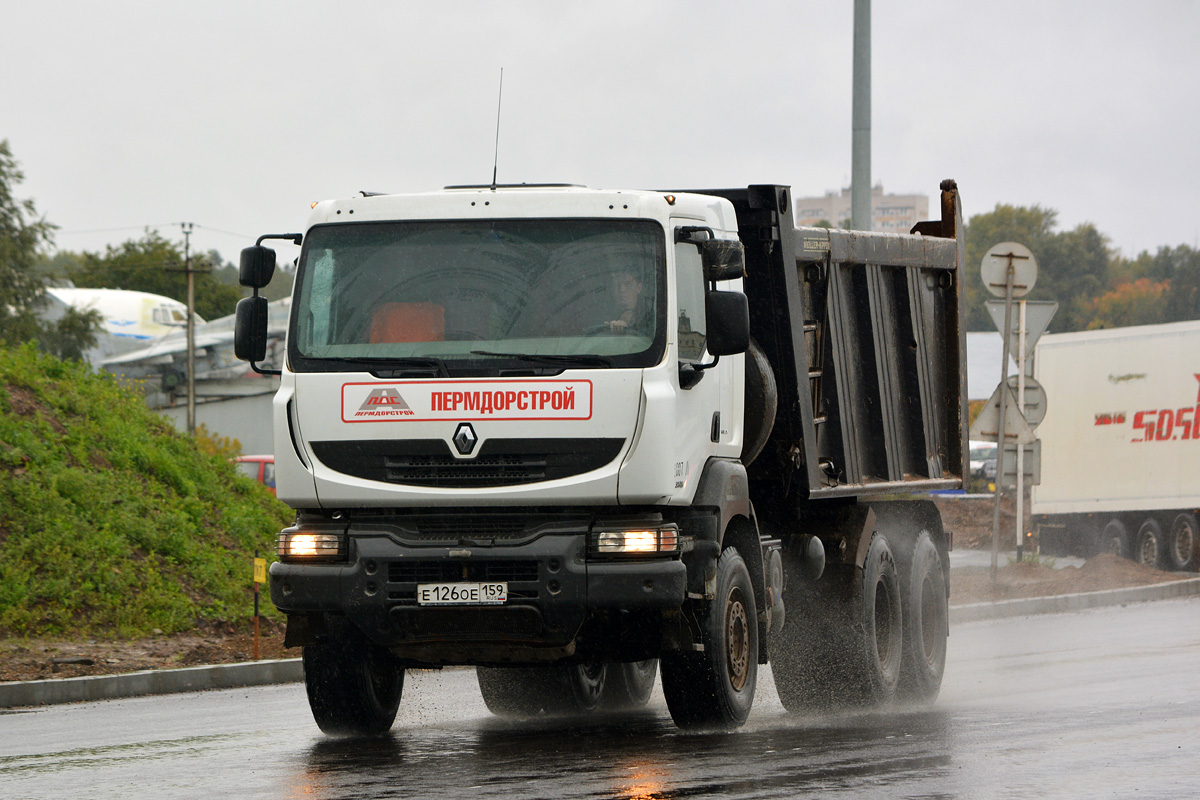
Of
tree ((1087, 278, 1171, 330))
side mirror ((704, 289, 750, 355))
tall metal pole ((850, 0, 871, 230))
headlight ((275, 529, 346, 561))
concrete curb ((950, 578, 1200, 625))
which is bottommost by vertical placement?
concrete curb ((950, 578, 1200, 625))

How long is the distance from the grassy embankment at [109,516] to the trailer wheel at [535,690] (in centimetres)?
557

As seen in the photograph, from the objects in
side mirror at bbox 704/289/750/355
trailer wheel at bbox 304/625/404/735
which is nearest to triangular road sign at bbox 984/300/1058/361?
side mirror at bbox 704/289/750/355

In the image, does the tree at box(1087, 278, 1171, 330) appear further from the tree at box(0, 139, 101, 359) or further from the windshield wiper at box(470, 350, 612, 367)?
the windshield wiper at box(470, 350, 612, 367)

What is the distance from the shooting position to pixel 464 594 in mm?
8586

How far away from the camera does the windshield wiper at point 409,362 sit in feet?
28.3

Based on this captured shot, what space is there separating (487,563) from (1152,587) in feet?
51.4

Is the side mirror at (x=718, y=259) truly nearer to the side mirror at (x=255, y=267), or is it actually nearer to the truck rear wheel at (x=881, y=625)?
the side mirror at (x=255, y=267)

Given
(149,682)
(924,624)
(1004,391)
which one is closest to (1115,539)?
(1004,391)

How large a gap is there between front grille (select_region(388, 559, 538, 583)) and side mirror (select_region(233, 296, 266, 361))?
4.83ft

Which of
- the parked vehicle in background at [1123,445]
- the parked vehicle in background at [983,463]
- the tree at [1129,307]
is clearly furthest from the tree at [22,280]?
the tree at [1129,307]

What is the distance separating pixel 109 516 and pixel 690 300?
10.3m

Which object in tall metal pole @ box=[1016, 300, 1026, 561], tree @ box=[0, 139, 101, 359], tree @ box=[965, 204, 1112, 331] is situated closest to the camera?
tall metal pole @ box=[1016, 300, 1026, 561]

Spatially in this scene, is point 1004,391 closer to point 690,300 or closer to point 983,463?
point 690,300

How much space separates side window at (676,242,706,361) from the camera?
8.85m
